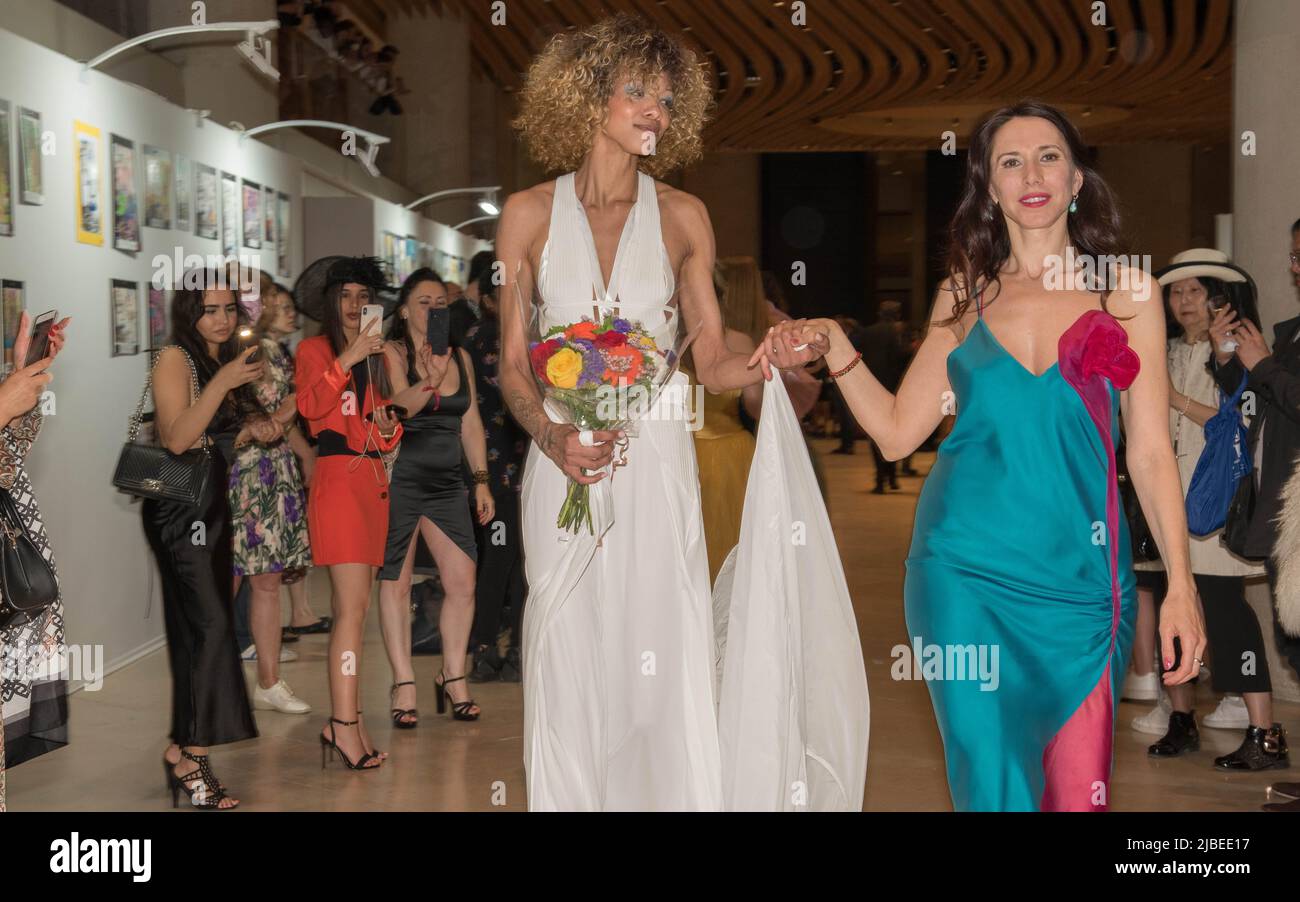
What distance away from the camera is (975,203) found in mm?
2881

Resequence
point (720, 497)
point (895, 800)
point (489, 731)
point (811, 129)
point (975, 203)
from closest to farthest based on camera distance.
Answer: point (975, 203) → point (895, 800) → point (720, 497) → point (489, 731) → point (811, 129)

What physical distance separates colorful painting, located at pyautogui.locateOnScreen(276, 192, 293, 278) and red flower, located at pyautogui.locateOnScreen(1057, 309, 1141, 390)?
8.38 meters

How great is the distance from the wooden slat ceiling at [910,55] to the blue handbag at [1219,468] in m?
7.66

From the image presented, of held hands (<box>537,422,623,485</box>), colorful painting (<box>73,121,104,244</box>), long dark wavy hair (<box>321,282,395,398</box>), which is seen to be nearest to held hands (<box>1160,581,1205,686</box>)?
held hands (<box>537,422,623,485</box>)

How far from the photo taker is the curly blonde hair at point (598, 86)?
10.1 ft

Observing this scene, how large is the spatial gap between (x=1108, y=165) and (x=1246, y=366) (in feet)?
77.9

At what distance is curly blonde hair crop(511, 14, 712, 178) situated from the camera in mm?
3070

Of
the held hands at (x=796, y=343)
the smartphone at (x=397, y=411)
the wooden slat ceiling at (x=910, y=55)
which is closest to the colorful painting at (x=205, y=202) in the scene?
the smartphone at (x=397, y=411)

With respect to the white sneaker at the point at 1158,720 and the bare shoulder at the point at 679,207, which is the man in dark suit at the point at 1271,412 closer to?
the white sneaker at the point at 1158,720

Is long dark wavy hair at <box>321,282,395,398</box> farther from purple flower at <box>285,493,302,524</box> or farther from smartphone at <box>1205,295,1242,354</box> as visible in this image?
smartphone at <box>1205,295,1242,354</box>

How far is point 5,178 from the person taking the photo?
5949 mm

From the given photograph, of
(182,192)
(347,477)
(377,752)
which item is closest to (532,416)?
(347,477)

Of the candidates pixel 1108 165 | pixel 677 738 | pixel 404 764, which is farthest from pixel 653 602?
pixel 1108 165

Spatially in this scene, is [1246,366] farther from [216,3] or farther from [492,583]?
[216,3]
